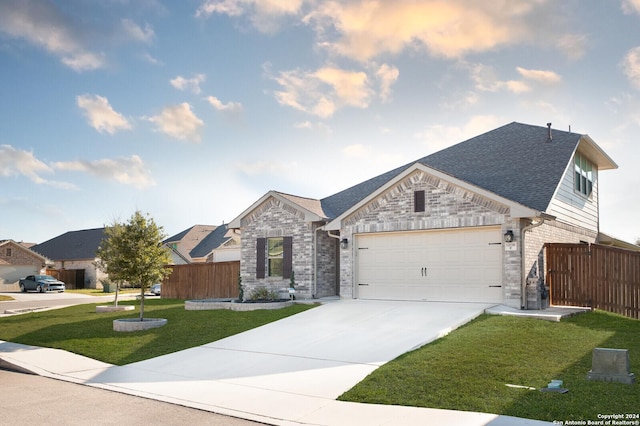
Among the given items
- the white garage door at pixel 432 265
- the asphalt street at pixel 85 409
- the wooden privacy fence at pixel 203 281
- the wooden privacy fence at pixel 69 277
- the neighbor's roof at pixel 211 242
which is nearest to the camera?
the asphalt street at pixel 85 409

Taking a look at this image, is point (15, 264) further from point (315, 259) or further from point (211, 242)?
point (315, 259)

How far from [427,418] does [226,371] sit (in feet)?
15.7

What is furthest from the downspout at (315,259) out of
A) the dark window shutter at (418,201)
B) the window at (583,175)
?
the window at (583,175)

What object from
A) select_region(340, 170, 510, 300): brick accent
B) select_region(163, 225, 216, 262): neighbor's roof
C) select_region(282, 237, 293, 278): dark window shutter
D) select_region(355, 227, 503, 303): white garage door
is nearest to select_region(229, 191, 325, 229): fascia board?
select_region(282, 237, 293, 278): dark window shutter

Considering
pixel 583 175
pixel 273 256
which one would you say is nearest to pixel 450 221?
pixel 273 256

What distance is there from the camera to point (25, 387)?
31.7ft

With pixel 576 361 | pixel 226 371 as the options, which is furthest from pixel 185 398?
pixel 576 361

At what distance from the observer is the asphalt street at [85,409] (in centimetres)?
723

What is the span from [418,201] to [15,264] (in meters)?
42.3

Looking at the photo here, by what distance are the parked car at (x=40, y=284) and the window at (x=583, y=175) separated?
38740mm

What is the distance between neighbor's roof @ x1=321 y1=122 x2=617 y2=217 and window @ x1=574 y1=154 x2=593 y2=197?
1.49ft

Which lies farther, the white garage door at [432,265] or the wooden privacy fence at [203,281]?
the wooden privacy fence at [203,281]

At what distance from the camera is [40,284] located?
43.5m

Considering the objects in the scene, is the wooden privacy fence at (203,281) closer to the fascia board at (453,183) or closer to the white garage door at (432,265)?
the fascia board at (453,183)
